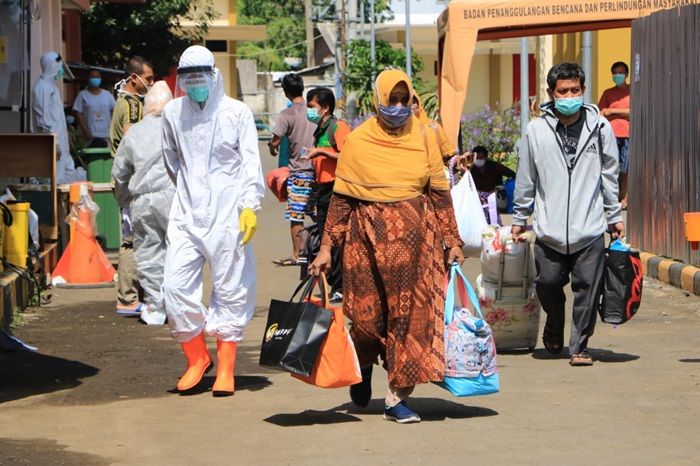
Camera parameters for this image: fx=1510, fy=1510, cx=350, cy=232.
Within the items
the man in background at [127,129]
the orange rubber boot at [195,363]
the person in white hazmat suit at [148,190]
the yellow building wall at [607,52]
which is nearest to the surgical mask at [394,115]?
the orange rubber boot at [195,363]

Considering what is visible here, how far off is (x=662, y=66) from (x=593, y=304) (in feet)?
18.2

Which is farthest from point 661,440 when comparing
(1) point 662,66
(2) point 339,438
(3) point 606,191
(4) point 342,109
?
(4) point 342,109

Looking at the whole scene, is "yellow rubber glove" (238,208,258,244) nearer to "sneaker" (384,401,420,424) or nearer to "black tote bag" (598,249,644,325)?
"sneaker" (384,401,420,424)

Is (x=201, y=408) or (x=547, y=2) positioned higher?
(x=547, y=2)

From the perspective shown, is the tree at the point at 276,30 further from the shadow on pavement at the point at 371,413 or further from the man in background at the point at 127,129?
the shadow on pavement at the point at 371,413

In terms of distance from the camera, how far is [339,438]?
278 inches

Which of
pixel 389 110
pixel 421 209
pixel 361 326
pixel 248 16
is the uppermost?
pixel 248 16

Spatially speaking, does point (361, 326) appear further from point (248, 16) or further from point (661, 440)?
point (248, 16)

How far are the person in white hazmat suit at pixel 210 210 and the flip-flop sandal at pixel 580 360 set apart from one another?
6.88ft

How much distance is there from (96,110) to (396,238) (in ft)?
48.5

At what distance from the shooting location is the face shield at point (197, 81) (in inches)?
331

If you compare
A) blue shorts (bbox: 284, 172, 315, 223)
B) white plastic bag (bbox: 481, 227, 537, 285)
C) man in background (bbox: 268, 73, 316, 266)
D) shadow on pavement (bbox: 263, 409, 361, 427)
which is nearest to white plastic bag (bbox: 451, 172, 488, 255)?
white plastic bag (bbox: 481, 227, 537, 285)

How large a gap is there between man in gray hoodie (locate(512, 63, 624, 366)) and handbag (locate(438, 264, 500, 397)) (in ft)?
5.99

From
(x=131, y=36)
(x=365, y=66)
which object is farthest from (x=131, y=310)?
(x=365, y=66)
